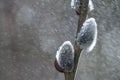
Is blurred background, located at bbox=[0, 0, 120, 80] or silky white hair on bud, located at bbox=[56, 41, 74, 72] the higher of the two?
silky white hair on bud, located at bbox=[56, 41, 74, 72]

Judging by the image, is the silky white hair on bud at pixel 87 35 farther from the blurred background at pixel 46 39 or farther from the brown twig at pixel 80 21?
the blurred background at pixel 46 39

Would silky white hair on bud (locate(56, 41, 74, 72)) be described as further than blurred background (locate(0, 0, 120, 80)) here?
No

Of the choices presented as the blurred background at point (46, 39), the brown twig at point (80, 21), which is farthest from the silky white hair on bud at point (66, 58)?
the blurred background at point (46, 39)

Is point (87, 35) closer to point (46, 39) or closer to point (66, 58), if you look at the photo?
point (66, 58)

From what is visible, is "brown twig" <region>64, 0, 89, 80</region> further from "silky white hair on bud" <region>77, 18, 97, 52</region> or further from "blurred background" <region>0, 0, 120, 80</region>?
"blurred background" <region>0, 0, 120, 80</region>

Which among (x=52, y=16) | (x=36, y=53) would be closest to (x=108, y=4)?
(x=52, y=16)

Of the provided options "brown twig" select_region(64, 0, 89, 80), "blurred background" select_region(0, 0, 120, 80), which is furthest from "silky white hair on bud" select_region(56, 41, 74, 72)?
"blurred background" select_region(0, 0, 120, 80)

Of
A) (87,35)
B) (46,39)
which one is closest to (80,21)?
(87,35)
